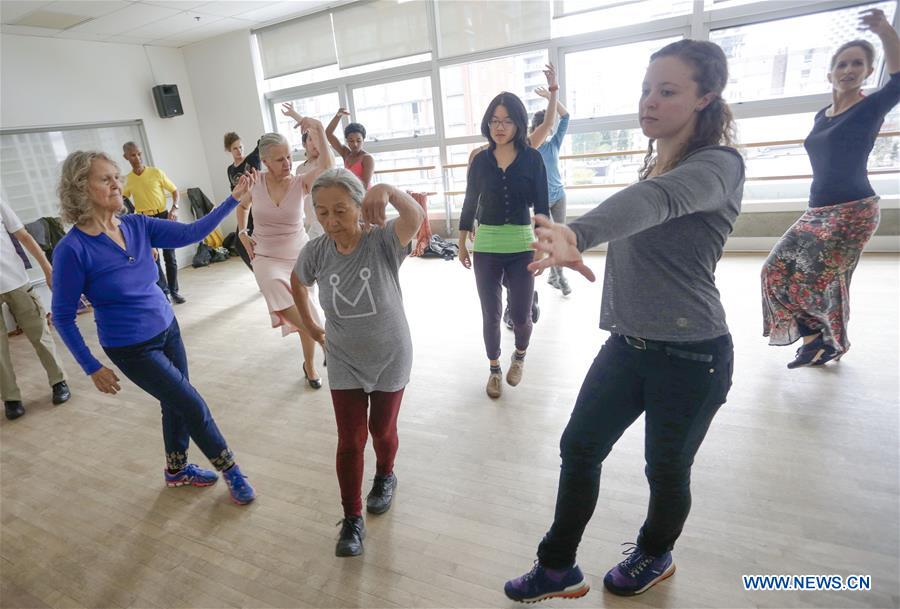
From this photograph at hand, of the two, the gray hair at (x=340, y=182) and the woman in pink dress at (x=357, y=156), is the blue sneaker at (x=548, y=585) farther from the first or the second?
the woman in pink dress at (x=357, y=156)

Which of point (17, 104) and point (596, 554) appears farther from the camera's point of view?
point (17, 104)

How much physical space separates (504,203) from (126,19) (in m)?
5.76

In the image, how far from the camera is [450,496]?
81.3 inches

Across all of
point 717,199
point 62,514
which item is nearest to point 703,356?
point 717,199

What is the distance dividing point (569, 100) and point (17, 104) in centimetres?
632

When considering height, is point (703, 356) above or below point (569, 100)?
below

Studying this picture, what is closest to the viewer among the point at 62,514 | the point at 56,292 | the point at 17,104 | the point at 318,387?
the point at 56,292

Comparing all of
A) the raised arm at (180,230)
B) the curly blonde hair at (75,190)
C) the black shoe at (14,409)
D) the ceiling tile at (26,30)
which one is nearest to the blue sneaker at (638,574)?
the raised arm at (180,230)

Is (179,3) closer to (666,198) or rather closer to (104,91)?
(104,91)

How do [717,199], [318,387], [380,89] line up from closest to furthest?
1. [717,199]
2. [318,387]
3. [380,89]

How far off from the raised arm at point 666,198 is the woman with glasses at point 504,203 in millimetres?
1472

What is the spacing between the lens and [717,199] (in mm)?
1022

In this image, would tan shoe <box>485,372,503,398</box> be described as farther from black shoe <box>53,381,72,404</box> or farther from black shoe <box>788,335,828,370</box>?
black shoe <box>53,381,72,404</box>

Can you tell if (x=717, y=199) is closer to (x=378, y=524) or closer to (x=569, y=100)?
(x=378, y=524)
